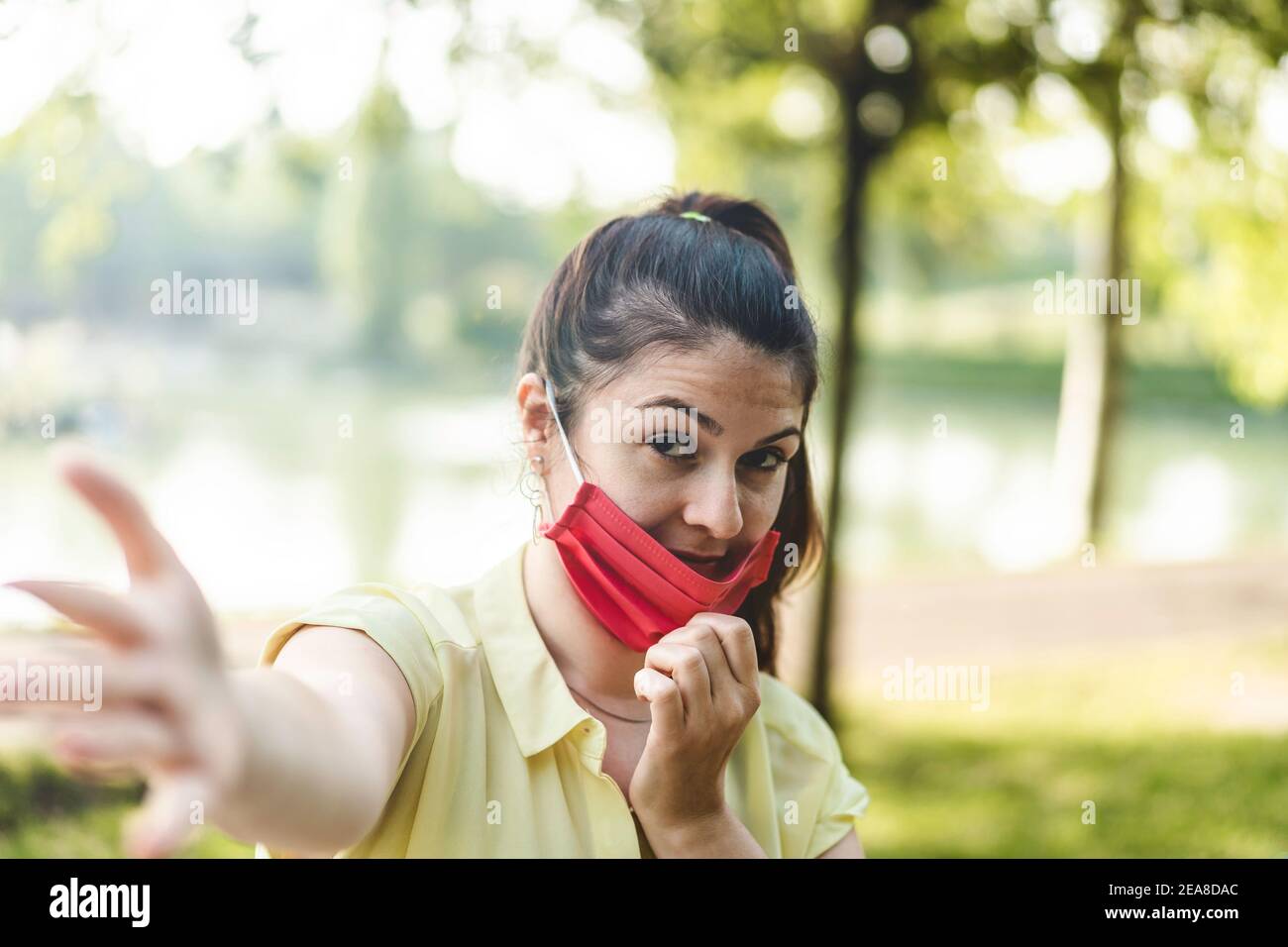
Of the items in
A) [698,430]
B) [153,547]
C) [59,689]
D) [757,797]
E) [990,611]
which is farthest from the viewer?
[990,611]

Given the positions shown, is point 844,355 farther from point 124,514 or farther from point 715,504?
point 124,514

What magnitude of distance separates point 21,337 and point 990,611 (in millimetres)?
5379

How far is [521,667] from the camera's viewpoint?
6.01ft

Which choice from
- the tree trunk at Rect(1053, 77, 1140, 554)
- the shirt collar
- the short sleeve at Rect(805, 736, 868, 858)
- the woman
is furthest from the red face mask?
the tree trunk at Rect(1053, 77, 1140, 554)

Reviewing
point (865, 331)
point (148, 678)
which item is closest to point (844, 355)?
point (865, 331)

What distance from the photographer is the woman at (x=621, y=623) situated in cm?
170

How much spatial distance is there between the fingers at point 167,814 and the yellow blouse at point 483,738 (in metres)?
0.52

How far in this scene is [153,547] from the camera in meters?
1.12

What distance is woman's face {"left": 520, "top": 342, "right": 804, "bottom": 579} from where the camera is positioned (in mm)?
1822

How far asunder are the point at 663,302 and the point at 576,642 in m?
0.55

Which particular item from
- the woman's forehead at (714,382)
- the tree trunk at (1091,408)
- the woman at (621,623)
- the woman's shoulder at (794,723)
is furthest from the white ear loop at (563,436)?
the tree trunk at (1091,408)

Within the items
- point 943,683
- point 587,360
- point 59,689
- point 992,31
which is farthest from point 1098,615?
point 59,689

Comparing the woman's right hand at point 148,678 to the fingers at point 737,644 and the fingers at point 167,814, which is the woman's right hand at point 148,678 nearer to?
the fingers at point 167,814
